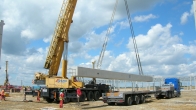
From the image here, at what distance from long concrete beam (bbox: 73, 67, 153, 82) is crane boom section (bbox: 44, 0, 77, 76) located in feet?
23.6

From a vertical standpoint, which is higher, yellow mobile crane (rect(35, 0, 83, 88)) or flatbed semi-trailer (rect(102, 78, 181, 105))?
yellow mobile crane (rect(35, 0, 83, 88))

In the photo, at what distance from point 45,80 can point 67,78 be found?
308 cm

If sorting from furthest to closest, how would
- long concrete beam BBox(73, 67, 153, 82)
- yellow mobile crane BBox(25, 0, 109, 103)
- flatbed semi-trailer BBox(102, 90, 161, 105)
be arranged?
yellow mobile crane BBox(25, 0, 109, 103) → flatbed semi-trailer BBox(102, 90, 161, 105) → long concrete beam BBox(73, 67, 153, 82)

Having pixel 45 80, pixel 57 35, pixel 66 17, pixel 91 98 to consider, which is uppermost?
pixel 66 17

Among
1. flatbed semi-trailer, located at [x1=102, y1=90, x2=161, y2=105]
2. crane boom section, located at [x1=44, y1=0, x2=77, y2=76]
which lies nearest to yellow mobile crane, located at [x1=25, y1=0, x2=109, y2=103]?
crane boom section, located at [x1=44, y1=0, x2=77, y2=76]

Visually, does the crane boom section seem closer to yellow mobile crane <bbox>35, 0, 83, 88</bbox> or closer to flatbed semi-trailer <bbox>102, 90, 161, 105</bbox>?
yellow mobile crane <bbox>35, 0, 83, 88</bbox>

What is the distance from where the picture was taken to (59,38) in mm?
23562

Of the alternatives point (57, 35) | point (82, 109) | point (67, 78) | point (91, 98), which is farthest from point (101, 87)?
point (82, 109)

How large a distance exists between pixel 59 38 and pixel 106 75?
806cm

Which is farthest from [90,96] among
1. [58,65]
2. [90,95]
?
[58,65]

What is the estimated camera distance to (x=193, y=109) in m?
15.0

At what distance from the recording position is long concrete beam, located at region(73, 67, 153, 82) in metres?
16.3

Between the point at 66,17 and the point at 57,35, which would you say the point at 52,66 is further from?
the point at 66,17

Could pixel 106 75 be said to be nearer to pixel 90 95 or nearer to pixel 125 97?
pixel 125 97
